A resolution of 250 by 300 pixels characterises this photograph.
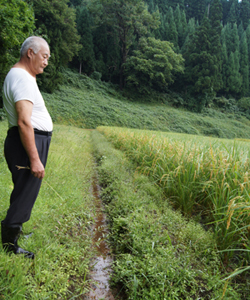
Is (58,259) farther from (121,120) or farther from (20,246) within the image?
(121,120)

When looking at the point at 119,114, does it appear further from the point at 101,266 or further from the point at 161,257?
the point at 161,257

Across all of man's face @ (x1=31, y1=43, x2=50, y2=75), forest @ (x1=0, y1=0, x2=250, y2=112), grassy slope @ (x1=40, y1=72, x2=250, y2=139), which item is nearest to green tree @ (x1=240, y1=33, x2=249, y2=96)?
forest @ (x1=0, y1=0, x2=250, y2=112)

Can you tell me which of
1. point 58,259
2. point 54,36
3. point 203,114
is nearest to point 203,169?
point 58,259

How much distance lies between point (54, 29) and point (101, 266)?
90.4ft

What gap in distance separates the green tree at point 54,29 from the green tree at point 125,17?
29.7 ft

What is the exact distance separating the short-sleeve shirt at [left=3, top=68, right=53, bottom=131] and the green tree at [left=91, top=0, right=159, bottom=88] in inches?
1356

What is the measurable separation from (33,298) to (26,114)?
52.1 inches

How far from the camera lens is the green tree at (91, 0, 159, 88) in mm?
31625

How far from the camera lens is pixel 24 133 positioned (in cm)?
150

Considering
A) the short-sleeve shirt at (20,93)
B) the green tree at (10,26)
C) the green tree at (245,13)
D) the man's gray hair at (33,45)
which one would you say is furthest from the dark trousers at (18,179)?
the green tree at (245,13)

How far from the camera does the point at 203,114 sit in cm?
3366

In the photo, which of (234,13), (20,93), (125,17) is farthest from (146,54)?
(234,13)

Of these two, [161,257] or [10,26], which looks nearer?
[161,257]

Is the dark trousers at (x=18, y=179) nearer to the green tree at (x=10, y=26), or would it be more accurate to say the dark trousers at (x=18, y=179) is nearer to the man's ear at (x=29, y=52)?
the man's ear at (x=29, y=52)
